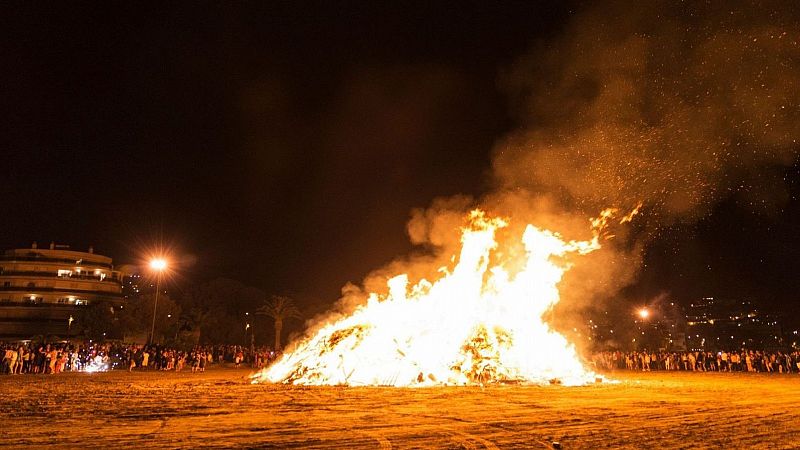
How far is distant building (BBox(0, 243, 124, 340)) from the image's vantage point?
6303cm

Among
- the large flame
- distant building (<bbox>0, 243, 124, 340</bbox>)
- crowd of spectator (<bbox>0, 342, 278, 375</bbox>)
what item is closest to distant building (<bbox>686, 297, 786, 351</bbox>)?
the large flame

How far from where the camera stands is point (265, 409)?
490 inches

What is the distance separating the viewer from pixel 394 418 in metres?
10.9

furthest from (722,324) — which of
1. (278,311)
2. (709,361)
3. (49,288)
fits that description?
(49,288)

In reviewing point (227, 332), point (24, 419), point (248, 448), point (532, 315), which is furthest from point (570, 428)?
point (227, 332)

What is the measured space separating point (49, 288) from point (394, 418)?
71602mm

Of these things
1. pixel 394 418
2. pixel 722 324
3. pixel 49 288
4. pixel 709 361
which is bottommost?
pixel 709 361

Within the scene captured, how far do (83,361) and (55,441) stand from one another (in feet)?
84.2

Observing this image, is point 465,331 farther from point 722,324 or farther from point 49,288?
point 722,324

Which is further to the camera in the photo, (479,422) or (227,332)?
(227,332)

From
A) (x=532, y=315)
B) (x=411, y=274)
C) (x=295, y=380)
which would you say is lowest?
(x=295, y=380)

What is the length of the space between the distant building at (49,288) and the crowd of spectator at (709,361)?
5950cm

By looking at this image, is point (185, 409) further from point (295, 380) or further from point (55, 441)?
point (295, 380)

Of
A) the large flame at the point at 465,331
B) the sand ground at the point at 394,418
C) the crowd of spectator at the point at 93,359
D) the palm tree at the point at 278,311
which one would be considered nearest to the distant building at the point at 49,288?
the palm tree at the point at 278,311
